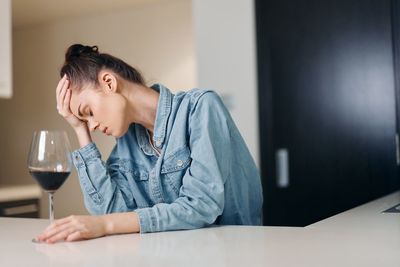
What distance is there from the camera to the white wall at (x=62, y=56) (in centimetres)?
375

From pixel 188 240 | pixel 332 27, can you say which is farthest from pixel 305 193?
pixel 188 240

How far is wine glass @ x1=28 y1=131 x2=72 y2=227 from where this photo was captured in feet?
3.38

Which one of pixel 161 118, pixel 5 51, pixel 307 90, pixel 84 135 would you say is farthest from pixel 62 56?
pixel 161 118

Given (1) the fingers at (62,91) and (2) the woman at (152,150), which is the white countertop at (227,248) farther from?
(1) the fingers at (62,91)

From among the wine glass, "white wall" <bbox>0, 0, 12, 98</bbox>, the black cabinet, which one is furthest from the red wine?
"white wall" <bbox>0, 0, 12, 98</bbox>

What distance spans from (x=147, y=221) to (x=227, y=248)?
8.7 inches

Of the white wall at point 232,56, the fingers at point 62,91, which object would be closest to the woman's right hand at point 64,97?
the fingers at point 62,91

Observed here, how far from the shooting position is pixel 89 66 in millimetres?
1118

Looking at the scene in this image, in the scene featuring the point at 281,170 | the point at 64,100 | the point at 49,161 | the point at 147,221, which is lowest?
the point at 281,170

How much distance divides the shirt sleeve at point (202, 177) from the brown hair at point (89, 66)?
161 millimetres

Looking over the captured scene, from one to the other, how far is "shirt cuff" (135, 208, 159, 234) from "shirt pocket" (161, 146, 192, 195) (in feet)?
0.45

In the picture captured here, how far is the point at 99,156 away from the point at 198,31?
1.70 metres

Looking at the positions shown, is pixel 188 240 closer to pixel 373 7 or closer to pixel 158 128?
pixel 158 128

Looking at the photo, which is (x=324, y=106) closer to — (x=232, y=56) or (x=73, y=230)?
(x=232, y=56)
